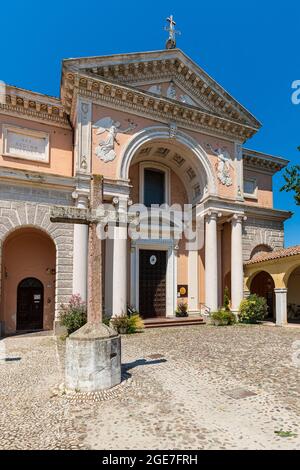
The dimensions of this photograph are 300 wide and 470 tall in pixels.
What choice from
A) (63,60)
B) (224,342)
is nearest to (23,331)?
(224,342)

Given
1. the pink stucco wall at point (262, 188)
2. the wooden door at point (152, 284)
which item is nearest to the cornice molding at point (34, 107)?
the wooden door at point (152, 284)

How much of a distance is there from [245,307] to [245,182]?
802 cm

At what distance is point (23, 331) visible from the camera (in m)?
13.3

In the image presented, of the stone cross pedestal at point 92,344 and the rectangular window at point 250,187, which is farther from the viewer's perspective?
the rectangular window at point 250,187

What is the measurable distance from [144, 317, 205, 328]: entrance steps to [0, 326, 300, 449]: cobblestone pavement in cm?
532

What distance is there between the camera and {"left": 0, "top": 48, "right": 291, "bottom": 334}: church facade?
12820 mm

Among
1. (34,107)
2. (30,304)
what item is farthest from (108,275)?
(34,107)

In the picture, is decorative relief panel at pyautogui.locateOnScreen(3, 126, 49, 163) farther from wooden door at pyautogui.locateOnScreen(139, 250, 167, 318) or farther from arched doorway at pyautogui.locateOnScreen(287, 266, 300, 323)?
arched doorway at pyautogui.locateOnScreen(287, 266, 300, 323)

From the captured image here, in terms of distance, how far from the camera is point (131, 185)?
1535cm

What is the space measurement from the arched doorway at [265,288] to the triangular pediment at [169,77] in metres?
9.23

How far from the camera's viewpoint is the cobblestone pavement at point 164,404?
12.6 ft

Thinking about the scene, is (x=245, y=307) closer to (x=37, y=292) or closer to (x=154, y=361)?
(x=154, y=361)

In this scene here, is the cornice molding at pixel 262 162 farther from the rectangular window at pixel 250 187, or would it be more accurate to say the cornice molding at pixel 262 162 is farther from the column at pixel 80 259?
the column at pixel 80 259

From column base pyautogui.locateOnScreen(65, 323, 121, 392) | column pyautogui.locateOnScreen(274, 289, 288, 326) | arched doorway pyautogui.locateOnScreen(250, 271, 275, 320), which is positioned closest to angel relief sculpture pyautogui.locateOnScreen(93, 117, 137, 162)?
column base pyautogui.locateOnScreen(65, 323, 121, 392)
